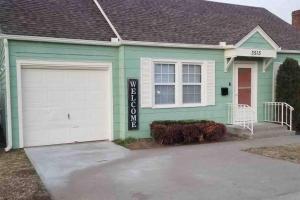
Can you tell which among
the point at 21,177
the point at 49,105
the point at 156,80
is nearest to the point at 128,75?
the point at 156,80

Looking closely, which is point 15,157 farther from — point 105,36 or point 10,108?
point 105,36

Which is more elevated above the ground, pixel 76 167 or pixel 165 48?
pixel 165 48

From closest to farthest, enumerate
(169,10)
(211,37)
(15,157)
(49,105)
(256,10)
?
(15,157) → (49,105) → (211,37) → (169,10) → (256,10)

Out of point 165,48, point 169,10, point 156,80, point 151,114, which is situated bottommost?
point 151,114

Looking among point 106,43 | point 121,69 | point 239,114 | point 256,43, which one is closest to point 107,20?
point 106,43

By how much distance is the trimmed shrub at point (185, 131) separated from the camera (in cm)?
1057

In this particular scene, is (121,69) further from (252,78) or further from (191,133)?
(252,78)

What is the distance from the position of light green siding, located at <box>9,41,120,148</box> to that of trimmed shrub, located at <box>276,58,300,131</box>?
6366 millimetres

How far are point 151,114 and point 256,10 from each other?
30.1ft

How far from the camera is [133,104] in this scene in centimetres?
1111

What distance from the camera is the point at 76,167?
7723 mm

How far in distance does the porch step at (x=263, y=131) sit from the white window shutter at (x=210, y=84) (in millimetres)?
1148

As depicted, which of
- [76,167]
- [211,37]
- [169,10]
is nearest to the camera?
[76,167]

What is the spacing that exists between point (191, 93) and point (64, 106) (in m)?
4.41
